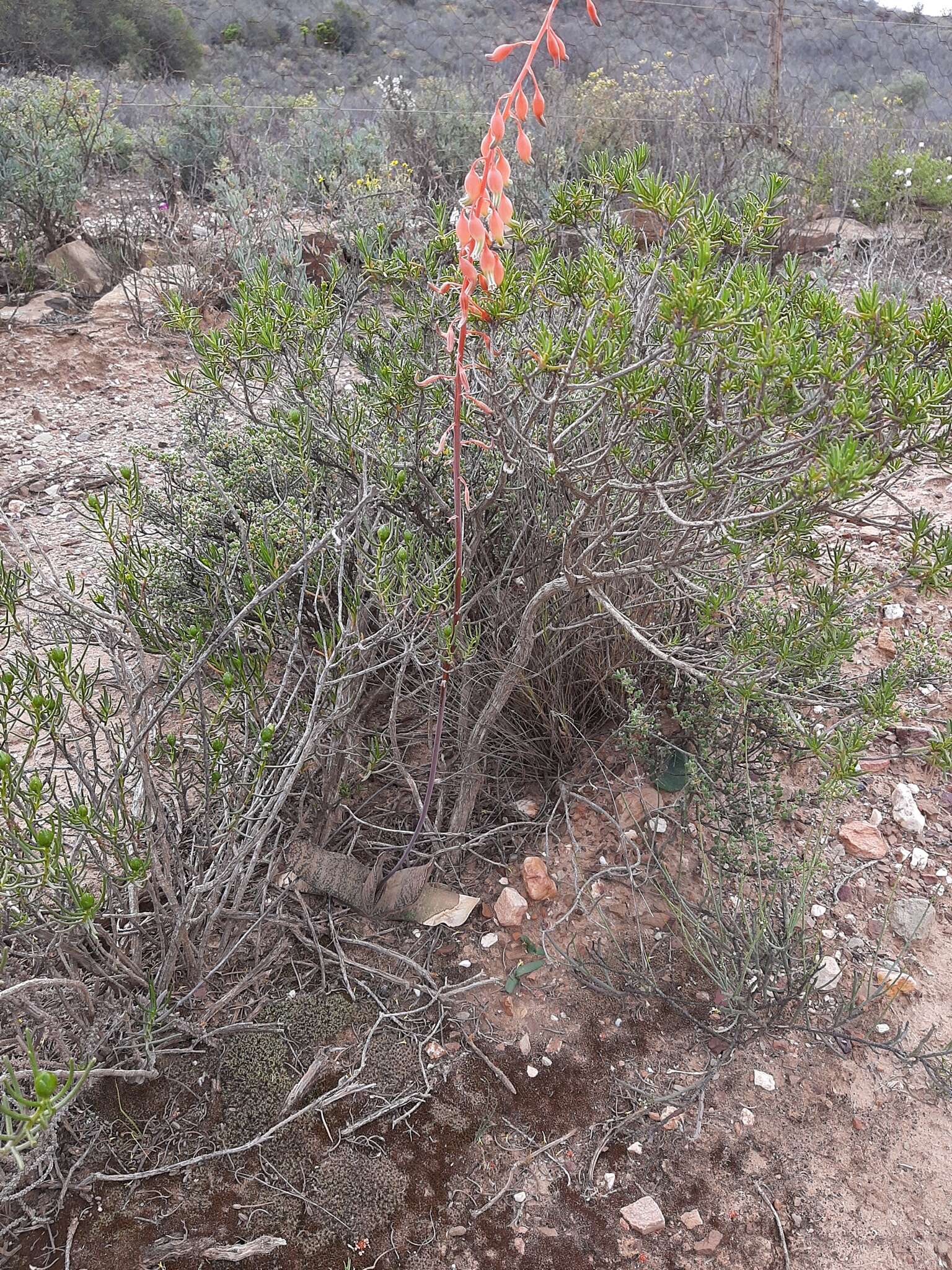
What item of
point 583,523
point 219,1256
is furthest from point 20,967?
point 583,523

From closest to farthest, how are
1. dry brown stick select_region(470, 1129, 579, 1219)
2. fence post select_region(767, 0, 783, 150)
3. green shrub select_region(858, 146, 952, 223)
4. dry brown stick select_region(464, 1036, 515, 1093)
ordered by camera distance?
1. dry brown stick select_region(470, 1129, 579, 1219)
2. dry brown stick select_region(464, 1036, 515, 1093)
3. green shrub select_region(858, 146, 952, 223)
4. fence post select_region(767, 0, 783, 150)

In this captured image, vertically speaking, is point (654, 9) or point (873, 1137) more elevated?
point (654, 9)

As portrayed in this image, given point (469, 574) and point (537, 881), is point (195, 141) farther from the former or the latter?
point (537, 881)

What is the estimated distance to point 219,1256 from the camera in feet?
5.35

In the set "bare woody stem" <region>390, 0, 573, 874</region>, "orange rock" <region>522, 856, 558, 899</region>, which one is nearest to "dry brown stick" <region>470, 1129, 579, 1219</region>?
"orange rock" <region>522, 856, 558, 899</region>

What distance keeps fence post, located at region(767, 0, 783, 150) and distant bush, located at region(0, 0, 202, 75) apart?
9.68 m

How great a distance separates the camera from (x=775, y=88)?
7.62 meters

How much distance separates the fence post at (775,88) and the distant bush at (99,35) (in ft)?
31.8

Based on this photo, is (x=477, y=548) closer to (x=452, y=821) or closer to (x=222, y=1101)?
(x=452, y=821)

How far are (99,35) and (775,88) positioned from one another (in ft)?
38.9

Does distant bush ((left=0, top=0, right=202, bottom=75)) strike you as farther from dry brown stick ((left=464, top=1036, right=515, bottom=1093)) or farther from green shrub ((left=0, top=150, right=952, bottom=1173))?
dry brown stick ((left=464, top=1036, right=515, bottom=1093))

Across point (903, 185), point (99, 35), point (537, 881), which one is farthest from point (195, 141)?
point (99, 35)

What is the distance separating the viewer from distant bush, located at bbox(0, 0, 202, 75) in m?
12.3

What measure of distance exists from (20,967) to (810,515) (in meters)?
1.96
